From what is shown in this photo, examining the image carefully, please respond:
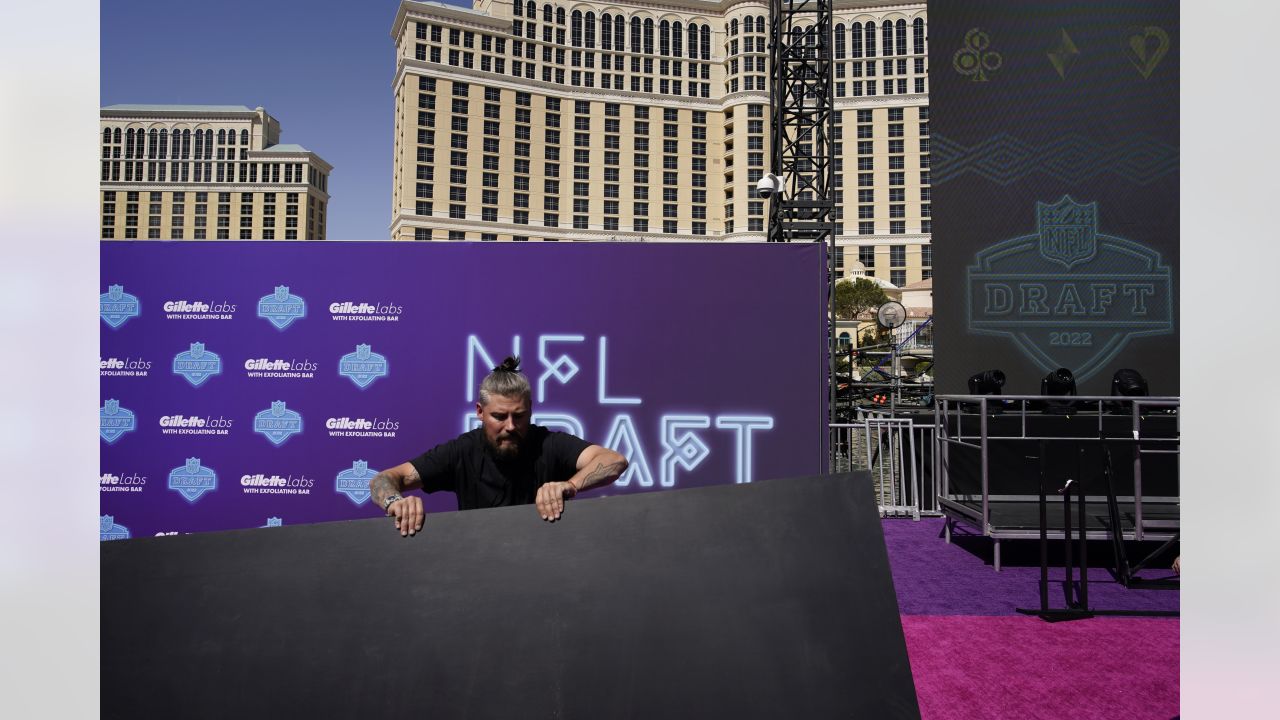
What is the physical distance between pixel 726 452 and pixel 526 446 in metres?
2.99

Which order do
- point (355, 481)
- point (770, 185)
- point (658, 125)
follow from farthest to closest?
point (658, 125) → point (770, 185) → point (355, 481)

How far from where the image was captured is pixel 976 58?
33.3ft

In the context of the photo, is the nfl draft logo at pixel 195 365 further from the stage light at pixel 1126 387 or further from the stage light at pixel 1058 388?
the stage light at pixel 1126 387

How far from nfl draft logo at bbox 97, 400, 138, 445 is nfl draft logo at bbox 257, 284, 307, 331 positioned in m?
1.46

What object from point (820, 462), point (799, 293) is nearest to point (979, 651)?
point (820, 462)

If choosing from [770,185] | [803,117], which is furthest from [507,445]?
[803,117]

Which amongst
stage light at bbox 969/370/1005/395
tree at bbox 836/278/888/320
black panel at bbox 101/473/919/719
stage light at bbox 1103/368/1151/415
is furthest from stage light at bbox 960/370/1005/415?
tree at bbox 836/278/888/320

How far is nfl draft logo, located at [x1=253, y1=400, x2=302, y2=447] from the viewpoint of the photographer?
640cm

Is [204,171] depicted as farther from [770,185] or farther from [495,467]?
[495,467]

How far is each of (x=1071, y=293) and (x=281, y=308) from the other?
9.72m

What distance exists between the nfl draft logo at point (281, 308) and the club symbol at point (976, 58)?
9.23 meters

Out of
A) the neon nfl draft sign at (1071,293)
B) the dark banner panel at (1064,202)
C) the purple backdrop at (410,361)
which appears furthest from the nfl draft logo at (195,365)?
the neon nfl draft sign at (1071,293)
